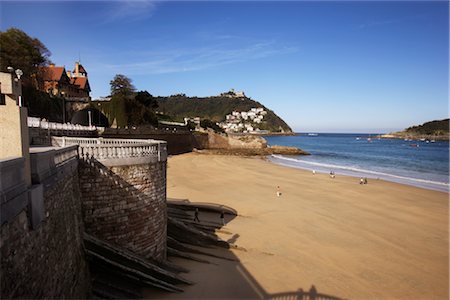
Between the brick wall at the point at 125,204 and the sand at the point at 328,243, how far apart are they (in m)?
2.02

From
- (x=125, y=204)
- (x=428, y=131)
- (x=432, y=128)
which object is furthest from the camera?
(x=432, y=128)

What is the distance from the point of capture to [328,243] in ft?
53.1

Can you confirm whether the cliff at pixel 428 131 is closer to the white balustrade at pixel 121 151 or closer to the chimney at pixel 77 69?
the chimney at pixel 77 69

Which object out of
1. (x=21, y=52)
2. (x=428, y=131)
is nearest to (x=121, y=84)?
(x=21, y=52)

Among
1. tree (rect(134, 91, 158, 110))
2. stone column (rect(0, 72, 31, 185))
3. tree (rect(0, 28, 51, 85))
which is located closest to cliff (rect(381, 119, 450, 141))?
tree (rect(134, 91, 158, 110))

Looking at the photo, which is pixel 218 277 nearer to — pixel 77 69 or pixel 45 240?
pixel 45 240

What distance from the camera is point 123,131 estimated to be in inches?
1505

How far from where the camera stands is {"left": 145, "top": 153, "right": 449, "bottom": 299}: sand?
11.7m

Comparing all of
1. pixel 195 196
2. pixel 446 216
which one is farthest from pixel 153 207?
pixel 446 216

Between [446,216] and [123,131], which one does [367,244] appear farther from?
[123,131]

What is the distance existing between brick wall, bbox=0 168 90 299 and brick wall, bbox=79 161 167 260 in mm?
511

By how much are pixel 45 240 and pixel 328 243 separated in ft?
48.6

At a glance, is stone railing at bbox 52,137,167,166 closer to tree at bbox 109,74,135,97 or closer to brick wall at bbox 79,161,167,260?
brick wall at bbox 79,161,167,260

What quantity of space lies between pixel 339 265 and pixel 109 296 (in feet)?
34.5
